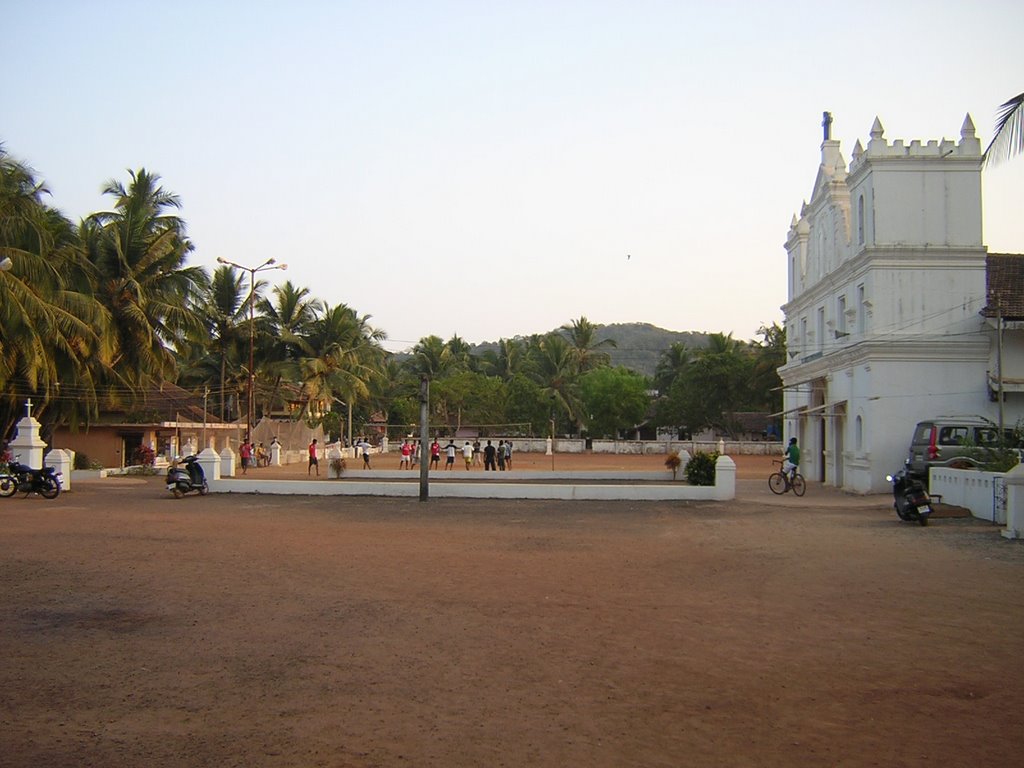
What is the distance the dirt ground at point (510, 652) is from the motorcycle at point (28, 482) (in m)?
9.24

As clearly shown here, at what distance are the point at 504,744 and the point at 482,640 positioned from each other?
251 cm

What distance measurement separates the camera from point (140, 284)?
33938 mm

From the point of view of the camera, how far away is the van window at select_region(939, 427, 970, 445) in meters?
21.6

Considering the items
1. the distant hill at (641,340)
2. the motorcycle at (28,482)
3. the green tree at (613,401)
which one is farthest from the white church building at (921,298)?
the distant hill at (641,340)

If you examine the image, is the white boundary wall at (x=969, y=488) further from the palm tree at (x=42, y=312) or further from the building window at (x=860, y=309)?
the palm tree at (x=42, y=312)

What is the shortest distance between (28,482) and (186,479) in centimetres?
371

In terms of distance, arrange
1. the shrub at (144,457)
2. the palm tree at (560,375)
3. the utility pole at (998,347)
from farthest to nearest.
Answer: the palm tree at (560,375), the shrub at (144,457), the utility pole at (998,347)

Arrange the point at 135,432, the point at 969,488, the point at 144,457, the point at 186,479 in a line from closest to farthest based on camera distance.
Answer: the point at 969,488 < the point at 186,479 < the point at 144,457 < the point at 135,432

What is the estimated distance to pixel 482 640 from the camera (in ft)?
24.9

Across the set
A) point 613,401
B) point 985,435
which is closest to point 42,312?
point 985,435

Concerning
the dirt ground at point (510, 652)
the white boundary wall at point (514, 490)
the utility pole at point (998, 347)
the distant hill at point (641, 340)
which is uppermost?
the distant hill at point (641, 340)

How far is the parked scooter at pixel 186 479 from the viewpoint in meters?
23.4

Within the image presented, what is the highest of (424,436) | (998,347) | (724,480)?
(998,347)

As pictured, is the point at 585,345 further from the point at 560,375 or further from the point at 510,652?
the point at 510,652
